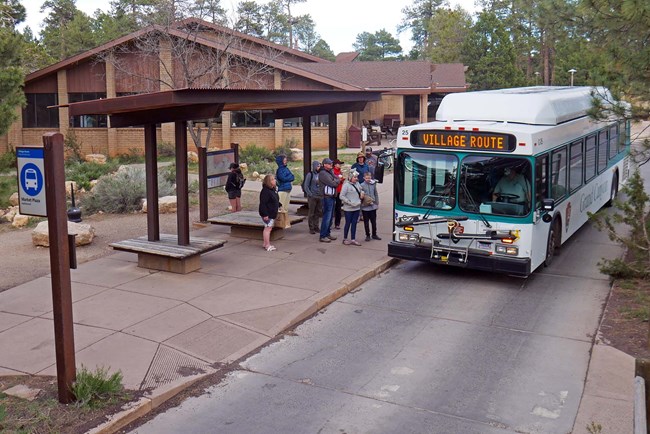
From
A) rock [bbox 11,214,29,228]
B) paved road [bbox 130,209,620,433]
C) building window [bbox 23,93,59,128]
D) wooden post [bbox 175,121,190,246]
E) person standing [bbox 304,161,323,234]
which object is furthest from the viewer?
building window [bbox 23,93,59,128]

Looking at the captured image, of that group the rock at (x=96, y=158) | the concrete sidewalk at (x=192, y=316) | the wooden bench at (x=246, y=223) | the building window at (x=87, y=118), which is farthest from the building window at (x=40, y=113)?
the concrete sidewalk at (x=192, y=316)

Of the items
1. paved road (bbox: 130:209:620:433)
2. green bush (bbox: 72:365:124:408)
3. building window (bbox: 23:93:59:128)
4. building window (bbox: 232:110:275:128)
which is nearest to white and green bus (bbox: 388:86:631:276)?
paved road (bbox: 130:209:620:433)

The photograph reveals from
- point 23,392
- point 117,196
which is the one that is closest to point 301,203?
point 117,196

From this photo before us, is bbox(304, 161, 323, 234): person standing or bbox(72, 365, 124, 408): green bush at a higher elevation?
bbox(304, 161, 323, 234): person standing

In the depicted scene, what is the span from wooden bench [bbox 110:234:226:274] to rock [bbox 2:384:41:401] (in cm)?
455

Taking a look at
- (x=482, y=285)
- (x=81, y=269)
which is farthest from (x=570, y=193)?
(x=81, y=269)

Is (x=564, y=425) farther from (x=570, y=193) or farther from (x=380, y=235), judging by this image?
(x=380, y=235)

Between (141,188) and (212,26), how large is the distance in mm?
12247

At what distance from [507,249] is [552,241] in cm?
173

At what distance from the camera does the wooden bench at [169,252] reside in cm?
1226

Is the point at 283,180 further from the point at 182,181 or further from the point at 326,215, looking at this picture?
the point at 182,181

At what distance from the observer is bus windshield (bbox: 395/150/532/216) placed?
11758 millimetres

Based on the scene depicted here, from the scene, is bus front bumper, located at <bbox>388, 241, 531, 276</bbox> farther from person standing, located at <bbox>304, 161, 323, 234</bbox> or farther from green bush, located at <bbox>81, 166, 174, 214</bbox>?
green bush, located at <bbox>81, 166, 174, 214</bbox>

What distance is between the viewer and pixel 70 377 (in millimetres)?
7301
